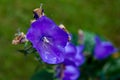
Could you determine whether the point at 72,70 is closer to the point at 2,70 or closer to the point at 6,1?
the point at 2,70

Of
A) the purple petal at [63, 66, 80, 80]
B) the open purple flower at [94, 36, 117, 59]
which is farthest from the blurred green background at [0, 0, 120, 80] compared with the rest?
the purple petal at [63, 66, 80, 80]

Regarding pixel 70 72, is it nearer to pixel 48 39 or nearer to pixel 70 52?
pixel 70 52

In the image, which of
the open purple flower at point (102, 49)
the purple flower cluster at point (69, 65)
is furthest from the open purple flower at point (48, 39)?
the open purple flower at point (102, 49)

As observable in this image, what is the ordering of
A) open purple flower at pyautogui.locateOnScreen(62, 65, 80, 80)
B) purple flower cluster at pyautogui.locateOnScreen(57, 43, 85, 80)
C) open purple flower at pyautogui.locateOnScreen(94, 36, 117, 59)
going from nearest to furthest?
purple flower cluster at pyautogui.locateOnScreen(57, 43, 85, 80), open purple flower at pyautogui.locateOnScreen(62, 65, 80, 80), open purple flower at pyautogui.locateOnScreen(94, 36, 117, 59)

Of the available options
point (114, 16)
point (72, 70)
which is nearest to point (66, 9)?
point (114, 16)

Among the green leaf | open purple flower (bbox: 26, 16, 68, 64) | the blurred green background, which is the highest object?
the blurred green background

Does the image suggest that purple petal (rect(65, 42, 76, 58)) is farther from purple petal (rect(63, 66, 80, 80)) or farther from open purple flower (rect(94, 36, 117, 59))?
open purple flower (rect(94, 36, 117, 59))

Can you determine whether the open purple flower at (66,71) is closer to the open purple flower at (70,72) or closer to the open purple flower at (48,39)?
the open purple flower at (70,72)
